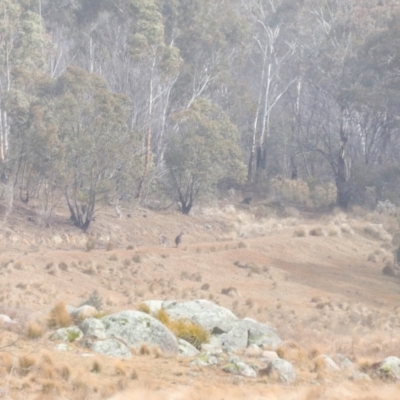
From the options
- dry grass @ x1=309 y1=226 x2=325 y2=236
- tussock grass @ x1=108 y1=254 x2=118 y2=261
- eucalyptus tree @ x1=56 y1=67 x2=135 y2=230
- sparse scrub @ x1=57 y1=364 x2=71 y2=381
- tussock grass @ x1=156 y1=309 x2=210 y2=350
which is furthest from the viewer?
dry grass @ x1=309 y1=226 x2=325 y2=236

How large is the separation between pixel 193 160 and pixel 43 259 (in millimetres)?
18081

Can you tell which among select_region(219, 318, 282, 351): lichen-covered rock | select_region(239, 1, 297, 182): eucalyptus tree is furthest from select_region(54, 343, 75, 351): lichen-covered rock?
select_region(239, 1, 297, 182): eucalyptus tree

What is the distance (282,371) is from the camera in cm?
1067

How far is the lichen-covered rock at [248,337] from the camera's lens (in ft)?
42.2

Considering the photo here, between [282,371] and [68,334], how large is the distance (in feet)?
10.6

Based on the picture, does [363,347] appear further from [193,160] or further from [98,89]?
[193,160]

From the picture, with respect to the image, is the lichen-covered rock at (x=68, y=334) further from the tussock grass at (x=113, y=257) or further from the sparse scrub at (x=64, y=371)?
the tussock grass at (x=113, y=257)

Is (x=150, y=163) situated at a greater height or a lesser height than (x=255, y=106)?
lesser

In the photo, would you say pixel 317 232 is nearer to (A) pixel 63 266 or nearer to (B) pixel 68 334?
(A) pixel 63 266

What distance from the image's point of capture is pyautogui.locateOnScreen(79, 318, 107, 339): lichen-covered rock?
11562 mm

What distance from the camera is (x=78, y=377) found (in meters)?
9.14

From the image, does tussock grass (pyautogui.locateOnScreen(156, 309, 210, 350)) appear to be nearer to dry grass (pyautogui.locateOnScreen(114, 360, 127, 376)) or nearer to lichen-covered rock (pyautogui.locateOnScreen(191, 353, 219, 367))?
lichen-covered rock (pyautogui.locateOnScreen(191, 353, 219, 367))

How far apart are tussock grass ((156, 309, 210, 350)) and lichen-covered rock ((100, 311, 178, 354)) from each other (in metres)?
0.65

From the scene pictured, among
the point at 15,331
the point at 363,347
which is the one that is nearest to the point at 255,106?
the point at 363,347
